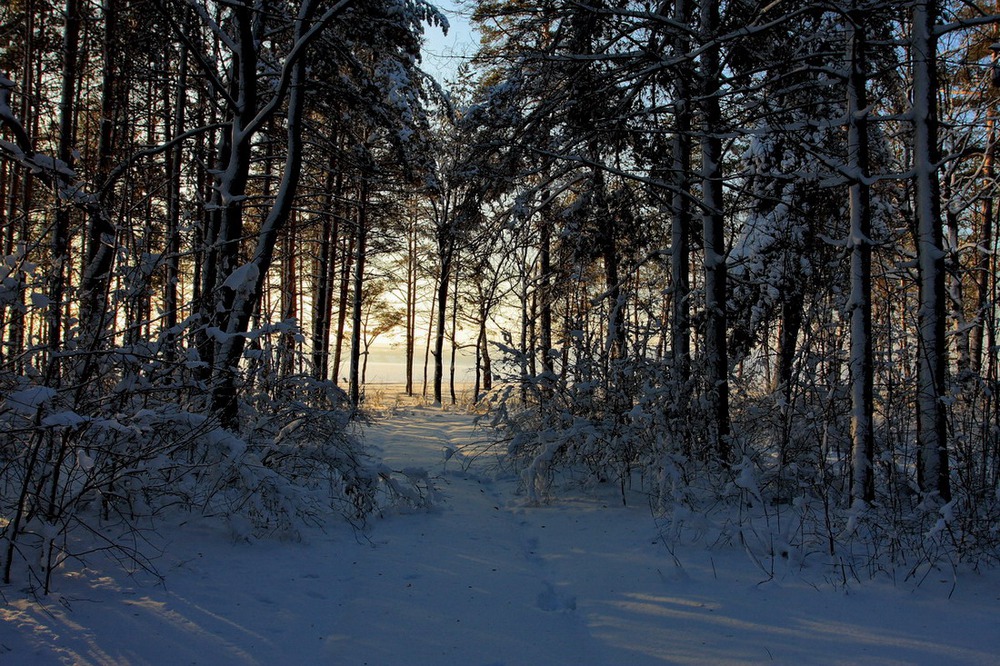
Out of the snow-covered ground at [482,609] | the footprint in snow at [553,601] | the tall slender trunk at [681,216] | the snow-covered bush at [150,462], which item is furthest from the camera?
the tall slender trunk at [681,216]

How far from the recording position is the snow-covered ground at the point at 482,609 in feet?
8.86

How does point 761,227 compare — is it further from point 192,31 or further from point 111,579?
point 111,579

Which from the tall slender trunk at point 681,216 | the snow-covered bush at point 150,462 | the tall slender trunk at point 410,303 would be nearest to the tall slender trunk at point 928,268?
the tall slender trunk at point 681,216

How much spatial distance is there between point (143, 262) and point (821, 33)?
5.21m

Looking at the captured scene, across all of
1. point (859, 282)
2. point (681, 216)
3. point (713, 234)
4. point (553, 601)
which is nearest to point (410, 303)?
point (681, 216)

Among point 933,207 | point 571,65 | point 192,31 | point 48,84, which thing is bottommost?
point 933,207

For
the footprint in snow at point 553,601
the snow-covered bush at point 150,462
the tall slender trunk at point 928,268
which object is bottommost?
the footprint in snow at point 553,601

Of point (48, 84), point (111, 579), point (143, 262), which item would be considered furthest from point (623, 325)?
point (48, 84)

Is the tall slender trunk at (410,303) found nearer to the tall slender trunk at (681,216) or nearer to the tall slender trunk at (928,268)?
the tall slender trunk at (681,216)

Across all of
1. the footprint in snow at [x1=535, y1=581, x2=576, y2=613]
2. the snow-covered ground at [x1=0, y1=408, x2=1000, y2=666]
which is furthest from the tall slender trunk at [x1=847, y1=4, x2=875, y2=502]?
the footprint in snow at [x1=535, y1=581, x2=576, y2=613]

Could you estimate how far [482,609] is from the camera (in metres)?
3.29

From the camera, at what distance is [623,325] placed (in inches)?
252

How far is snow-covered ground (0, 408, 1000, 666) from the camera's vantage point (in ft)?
8.86

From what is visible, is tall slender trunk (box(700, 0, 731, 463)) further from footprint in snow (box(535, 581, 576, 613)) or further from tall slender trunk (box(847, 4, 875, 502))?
footprint in snow (box(535, 581, 576, 613))
